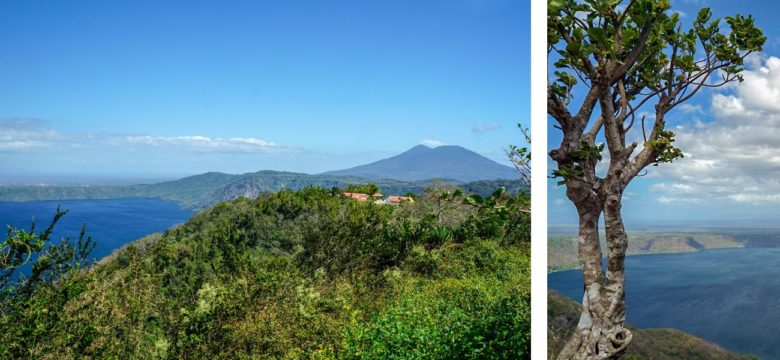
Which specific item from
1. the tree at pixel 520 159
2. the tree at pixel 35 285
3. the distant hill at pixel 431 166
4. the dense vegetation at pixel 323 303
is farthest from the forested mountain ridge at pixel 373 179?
the tree at pixel 520 159

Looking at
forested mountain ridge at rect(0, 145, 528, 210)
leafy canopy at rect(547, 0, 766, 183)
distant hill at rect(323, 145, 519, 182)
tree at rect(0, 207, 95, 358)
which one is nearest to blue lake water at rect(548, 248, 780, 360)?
leafy canopy at rect(547, 0, 766, 183)

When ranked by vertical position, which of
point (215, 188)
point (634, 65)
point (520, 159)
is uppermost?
point (634, 65)

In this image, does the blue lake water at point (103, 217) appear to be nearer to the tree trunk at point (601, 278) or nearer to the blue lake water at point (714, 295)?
the tree trunk at point (601, 278)

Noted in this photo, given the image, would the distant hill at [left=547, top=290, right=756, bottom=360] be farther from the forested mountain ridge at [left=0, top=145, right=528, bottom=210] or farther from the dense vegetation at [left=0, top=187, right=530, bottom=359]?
the forested mountain ridge at [left=0, top=145, right=528, bottom=210]

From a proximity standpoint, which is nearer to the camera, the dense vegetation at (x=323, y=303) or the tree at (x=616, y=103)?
the tree at (x=616, y=103)

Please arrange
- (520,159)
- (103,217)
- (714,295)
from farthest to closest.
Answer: (103,217)
(520,159)
(714,295)

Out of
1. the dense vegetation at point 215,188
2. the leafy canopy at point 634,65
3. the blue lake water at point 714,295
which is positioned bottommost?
the blue lake water at point 714,295

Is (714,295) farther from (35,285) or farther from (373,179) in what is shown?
(373,179)

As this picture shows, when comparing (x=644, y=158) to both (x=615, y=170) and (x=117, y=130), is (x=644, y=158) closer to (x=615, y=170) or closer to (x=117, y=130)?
(x=615, y=170)

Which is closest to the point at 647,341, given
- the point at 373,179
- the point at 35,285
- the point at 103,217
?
the point at 35,285
